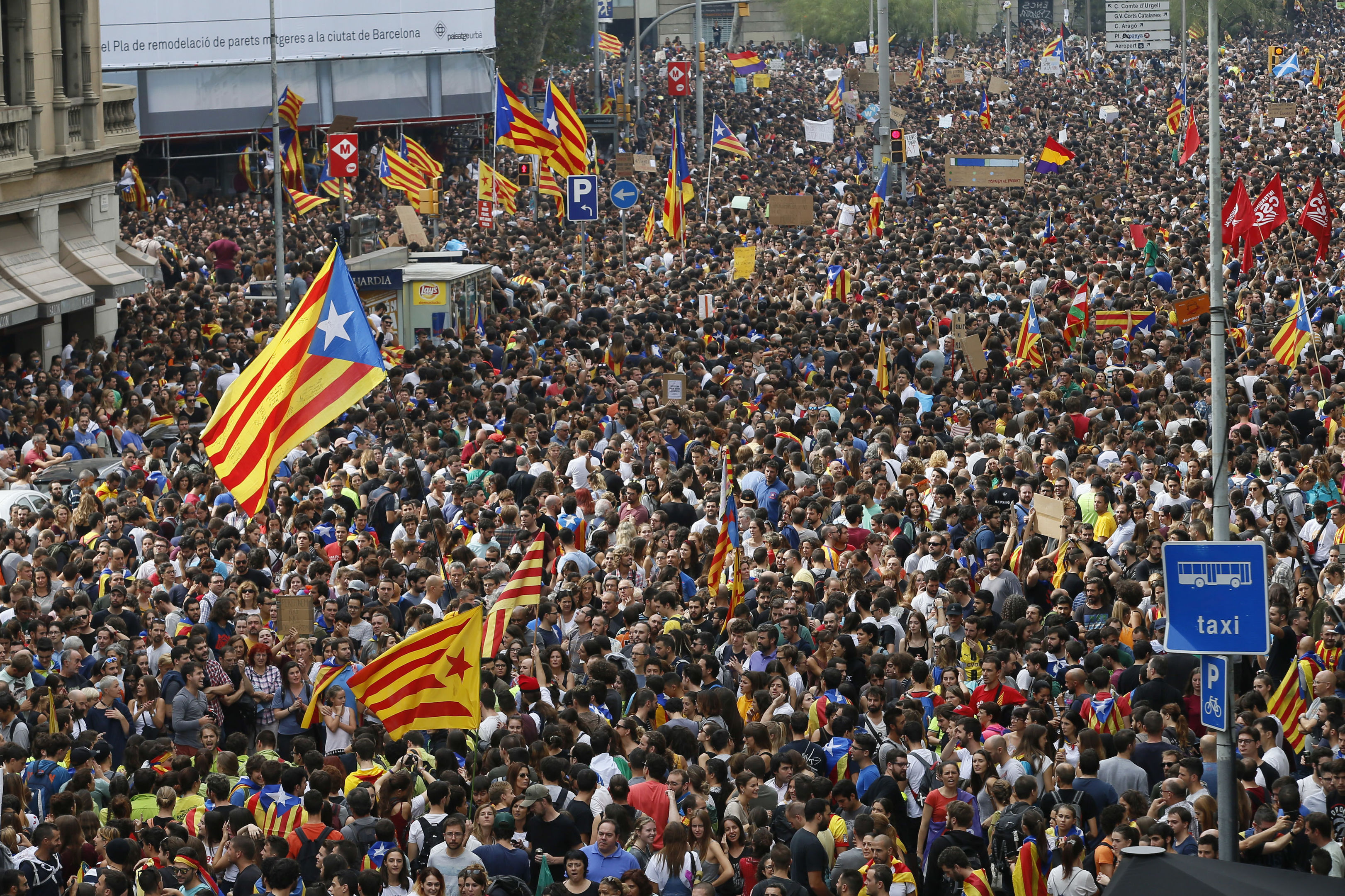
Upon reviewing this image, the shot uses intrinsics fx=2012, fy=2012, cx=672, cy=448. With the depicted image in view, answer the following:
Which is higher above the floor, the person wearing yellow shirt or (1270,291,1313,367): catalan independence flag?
(1270,291,1313,367): catalan independence flag

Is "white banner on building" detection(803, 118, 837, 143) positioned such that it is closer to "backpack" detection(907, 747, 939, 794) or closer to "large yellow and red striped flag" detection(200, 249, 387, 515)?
"large yellow and red striped flag" detection(200, 249, 387, 515)

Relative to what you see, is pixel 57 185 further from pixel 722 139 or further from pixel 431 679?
pixel 431 679

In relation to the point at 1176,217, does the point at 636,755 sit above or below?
below

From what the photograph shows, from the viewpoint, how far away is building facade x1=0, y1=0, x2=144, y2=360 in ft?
87.2

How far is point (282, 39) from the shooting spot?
54344 millimetres

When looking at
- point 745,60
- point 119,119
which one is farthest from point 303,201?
point 745,60

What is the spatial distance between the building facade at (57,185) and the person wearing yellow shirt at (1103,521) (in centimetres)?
1563

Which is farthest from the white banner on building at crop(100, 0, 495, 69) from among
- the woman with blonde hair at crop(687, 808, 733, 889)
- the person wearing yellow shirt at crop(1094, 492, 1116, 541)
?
the woman with blonde hair at crop(687, 808, 733, 889)

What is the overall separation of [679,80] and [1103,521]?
3886 cm

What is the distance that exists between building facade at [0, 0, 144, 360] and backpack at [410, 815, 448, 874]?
1754 cm

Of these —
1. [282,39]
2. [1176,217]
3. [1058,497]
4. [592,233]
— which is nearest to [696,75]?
[282,39]

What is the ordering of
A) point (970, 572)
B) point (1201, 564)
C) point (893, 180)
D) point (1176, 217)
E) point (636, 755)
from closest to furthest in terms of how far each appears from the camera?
point (1201, 564)
point (636, 755)
point (970, 572)
point (1176, 217)
point (893, 180)

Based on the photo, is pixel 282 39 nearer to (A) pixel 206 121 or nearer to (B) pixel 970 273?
(A) pixel 206 121

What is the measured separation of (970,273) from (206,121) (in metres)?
30.9
